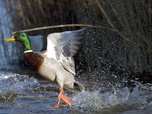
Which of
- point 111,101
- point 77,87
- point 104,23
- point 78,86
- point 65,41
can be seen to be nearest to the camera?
point 65,41

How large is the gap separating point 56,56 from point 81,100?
75cm

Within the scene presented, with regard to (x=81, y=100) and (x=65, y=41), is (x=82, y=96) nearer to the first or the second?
(x=81, y=100)

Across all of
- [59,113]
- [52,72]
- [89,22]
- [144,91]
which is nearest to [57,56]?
[52,72]

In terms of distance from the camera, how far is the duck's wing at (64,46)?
785 centimetres

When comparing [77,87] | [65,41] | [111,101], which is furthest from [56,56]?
[111,101]

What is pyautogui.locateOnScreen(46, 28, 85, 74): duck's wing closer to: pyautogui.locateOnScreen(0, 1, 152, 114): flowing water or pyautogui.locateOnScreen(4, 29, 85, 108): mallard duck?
pyautogui.locateOnScreen(4, 29, 85, 108): mallard duck

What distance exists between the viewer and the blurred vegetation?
974 cm

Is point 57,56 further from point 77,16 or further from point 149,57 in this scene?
point 77,16

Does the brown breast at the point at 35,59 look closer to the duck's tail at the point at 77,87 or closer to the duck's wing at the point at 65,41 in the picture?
the duck's wing at the point at 65,41

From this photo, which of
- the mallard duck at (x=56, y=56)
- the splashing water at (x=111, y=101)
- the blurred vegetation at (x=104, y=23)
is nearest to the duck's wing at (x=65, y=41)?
the mallard duck at (x=56, y=56)

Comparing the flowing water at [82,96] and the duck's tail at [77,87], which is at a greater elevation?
the duck's tail at [77,87]

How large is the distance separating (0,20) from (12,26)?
3.89ft

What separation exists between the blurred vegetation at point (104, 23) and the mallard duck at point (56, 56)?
1.74 meters

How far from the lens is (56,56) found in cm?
814
